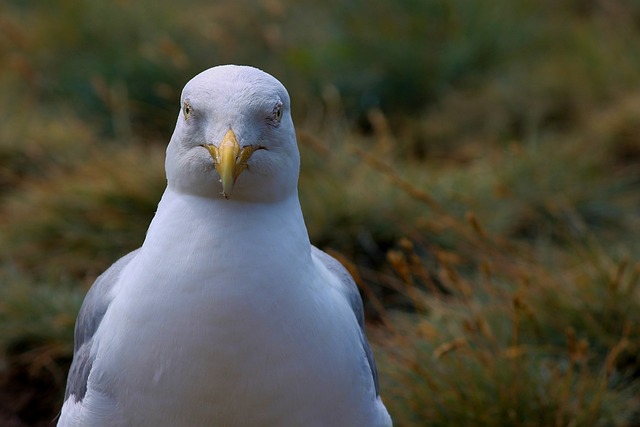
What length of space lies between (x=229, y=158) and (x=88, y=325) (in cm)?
80

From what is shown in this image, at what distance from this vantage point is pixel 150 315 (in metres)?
2.19

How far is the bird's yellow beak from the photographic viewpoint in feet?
6.67

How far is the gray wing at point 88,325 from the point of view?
2.48 meters

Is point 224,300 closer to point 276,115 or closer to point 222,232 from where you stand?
point 222,232

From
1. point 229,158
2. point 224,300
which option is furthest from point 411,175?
point 229,158

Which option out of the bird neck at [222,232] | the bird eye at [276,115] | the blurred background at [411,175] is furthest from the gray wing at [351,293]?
the bird eye at [276,115]

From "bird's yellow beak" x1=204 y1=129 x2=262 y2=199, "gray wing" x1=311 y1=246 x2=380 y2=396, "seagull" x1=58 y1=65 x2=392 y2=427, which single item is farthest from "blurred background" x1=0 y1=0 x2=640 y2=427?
"bird's yellow beak" x1=204 y1=129 x2=262 y2=199

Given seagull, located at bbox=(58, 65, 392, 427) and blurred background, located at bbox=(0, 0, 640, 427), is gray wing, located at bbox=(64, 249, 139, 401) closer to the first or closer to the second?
seagull, located at bbox=(58, 65, 392, 427)

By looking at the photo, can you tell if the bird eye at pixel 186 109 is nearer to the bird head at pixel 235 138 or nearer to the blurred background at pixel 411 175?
the bird head at pixel 235 138

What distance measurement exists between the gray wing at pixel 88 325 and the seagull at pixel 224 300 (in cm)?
16

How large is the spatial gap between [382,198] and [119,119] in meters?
1.86

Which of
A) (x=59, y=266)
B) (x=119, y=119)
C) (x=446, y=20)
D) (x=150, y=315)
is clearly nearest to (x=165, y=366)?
(x=150, y=315)

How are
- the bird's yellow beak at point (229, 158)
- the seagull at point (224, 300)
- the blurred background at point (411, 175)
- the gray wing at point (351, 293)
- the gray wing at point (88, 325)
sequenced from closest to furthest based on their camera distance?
the bird's yellow beak at point (229, 158), the seagull at point (224, 300), the gray wing at point (88, 325), the gray wing at point (351, 293), the blurred background at point (411, 175)

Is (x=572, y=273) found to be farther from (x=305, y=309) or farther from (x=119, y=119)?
(x=119, y=119)
